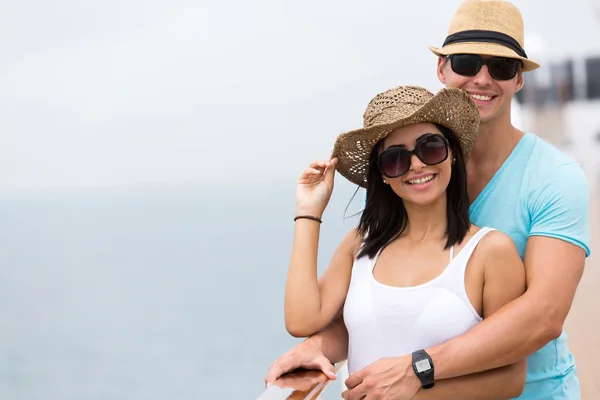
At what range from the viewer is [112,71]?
147ft

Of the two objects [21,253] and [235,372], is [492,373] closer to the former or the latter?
[235,372]

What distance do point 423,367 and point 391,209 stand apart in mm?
374

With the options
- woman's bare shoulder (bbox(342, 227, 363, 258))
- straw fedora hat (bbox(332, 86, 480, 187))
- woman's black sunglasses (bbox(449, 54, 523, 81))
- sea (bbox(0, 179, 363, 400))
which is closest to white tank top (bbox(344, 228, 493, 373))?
woman's bare shoulder (bbox(342, 227, 363, 258))

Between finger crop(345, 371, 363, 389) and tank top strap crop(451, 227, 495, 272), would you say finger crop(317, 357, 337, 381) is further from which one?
tank top strap crop(451, 227, 495, 272)

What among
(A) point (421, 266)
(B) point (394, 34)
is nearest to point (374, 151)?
(A) point (421, 266)

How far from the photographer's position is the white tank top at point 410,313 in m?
1.55

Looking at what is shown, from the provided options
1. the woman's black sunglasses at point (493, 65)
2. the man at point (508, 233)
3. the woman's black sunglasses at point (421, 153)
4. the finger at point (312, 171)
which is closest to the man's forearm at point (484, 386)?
the man at point (508, 233)

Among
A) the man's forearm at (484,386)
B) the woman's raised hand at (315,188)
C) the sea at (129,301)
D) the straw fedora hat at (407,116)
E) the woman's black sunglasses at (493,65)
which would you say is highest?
the woman's black sunglasses at (493,65)

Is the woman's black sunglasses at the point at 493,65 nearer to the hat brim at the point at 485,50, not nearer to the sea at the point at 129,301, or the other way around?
the hat brim at the point at 485,50

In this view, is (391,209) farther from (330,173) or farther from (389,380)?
(389,380)

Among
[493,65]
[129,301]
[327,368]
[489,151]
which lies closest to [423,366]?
[327,368]

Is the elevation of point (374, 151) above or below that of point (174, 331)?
above

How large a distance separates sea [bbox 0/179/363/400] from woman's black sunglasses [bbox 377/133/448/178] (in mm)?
48222

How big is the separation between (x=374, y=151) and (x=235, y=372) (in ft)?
176
